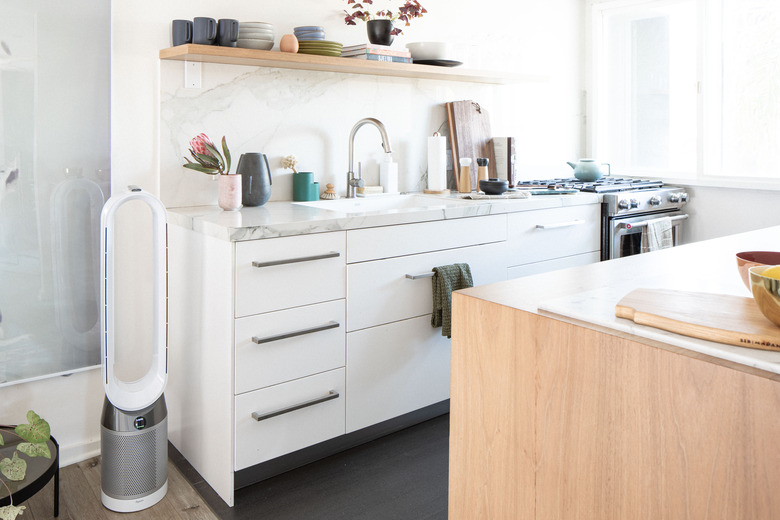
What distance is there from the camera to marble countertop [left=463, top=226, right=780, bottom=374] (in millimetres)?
950

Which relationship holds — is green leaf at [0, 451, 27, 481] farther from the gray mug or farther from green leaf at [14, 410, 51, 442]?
the gray mug

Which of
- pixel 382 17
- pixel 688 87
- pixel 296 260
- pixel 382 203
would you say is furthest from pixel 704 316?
pixel 688 87

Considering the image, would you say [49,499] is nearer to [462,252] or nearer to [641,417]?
[462,252]

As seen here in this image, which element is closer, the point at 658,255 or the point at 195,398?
the point at 658,255

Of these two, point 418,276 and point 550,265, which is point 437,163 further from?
point 418,276

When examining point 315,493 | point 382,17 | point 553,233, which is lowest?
point 315,493

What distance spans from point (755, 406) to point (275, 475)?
1.81 meters

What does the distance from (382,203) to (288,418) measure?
1.20 meters

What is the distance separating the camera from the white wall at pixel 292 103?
2428 millimetres

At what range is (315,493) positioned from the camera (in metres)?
2.24

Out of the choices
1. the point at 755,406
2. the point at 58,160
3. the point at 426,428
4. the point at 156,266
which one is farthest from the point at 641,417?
the point at 58,160

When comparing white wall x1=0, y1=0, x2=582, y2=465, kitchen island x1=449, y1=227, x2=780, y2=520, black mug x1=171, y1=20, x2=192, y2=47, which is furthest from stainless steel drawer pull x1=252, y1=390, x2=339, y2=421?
black mug x1=171, y1=20, x2=192, y2=47

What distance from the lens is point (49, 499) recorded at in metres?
2.16

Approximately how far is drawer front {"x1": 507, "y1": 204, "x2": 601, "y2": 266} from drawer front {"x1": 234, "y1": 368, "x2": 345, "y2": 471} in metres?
1.06
